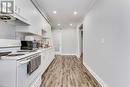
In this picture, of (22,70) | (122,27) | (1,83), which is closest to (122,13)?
(122,27)

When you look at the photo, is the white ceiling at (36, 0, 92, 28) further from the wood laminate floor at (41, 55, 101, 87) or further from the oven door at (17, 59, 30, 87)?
the oven door at (17, 59, 30, 87)

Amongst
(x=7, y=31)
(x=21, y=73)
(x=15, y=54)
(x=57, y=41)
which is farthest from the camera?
(x=57, y=41)

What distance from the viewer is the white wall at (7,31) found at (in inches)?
108

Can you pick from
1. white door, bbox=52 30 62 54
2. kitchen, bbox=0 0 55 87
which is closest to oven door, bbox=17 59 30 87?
kitchen, bbox=0 0 55 87

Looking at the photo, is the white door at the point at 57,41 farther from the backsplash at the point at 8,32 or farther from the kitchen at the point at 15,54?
the backsplash at the point at 8,32

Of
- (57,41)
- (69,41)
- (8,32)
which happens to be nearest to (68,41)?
(69,41)

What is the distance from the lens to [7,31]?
2.98 m

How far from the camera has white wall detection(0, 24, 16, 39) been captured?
108 inches

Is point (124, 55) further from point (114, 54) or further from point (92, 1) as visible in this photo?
point (92, 1)

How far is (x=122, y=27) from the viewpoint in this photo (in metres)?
2.18

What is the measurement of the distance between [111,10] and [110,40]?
26.2 inches

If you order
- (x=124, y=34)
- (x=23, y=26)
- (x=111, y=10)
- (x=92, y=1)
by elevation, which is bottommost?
(x=124, y=34)

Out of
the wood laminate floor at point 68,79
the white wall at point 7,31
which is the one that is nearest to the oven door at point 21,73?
the white wall at point 7,31

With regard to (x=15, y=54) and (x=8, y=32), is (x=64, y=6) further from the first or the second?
(x=15, y=54)
